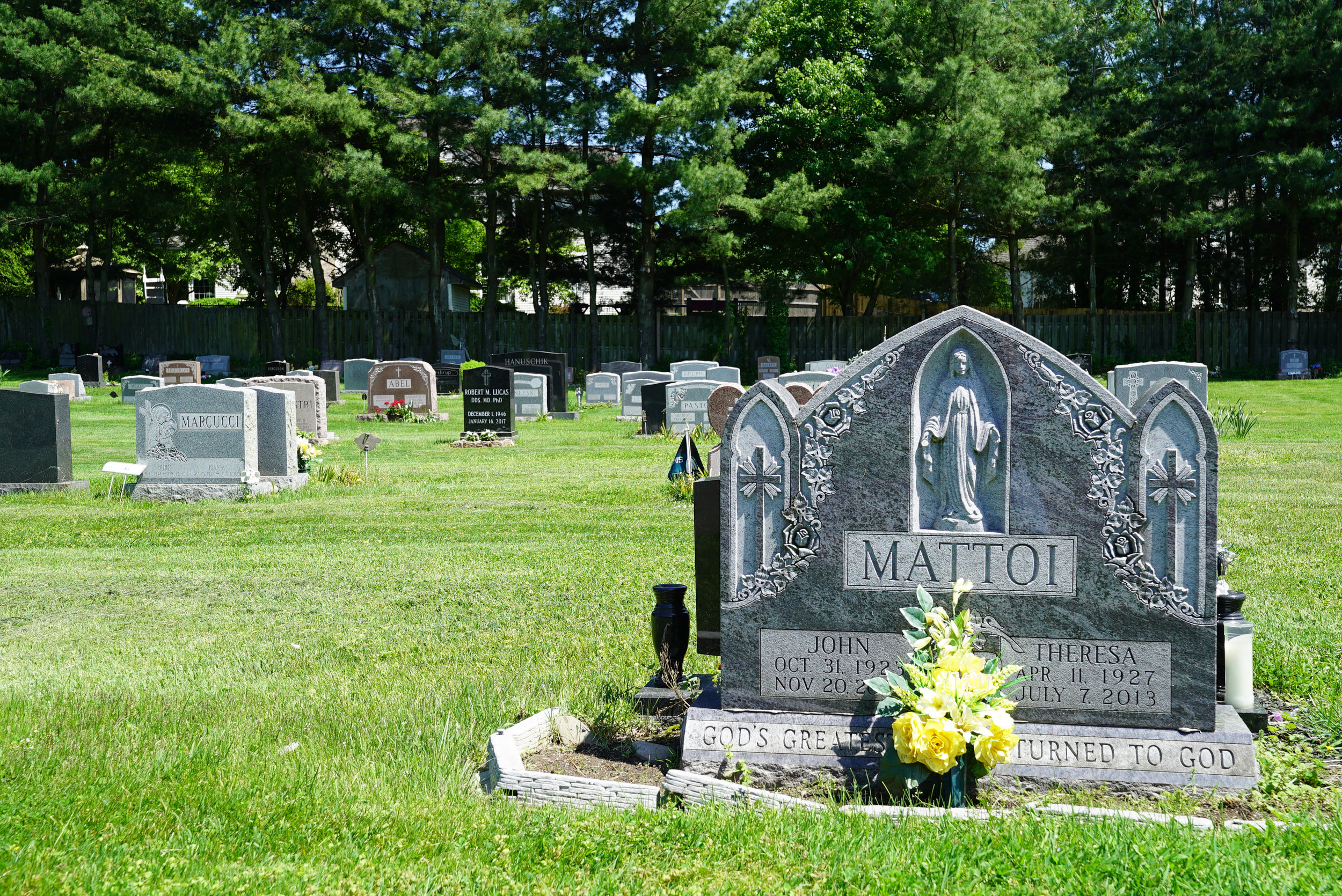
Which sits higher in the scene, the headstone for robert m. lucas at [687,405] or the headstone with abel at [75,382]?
the headstone with abel at [75,382]

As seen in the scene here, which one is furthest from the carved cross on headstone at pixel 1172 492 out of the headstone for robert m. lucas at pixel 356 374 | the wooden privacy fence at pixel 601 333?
the wooden privacy fence at pixel 601 333

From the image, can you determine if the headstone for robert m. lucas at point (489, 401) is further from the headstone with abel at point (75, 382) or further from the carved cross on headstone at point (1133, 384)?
the headstone with abel at point (75, 382)

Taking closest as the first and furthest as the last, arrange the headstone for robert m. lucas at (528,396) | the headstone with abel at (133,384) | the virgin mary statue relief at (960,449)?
the virgin mary statue relief at (960,449), the headstone for robert m. lucas at (528,396), the headstone with abel at (133,384)

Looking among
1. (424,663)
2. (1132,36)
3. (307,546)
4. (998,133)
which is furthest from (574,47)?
(424,663)

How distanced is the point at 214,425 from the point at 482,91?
26664 mm

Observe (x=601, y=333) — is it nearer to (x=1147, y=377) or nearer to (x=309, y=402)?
(x=309, y=402)

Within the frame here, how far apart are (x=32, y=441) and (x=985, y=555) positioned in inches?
466

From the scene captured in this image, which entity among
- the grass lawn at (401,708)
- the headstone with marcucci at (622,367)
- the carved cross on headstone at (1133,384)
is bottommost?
the grass lawn at (401,708)

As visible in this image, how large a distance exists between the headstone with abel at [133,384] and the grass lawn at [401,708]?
1384 cm

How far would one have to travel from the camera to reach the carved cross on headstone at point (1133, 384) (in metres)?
17.9

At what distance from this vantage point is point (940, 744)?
13.4 feet

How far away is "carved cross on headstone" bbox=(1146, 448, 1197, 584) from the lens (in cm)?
434

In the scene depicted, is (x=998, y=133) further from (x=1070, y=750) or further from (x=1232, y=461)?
(x=1070, y=750)

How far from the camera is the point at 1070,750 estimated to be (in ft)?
14.2
